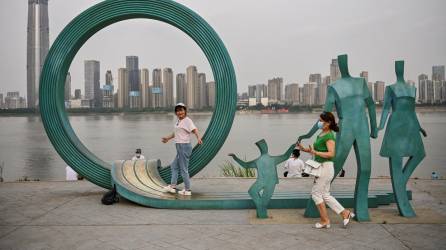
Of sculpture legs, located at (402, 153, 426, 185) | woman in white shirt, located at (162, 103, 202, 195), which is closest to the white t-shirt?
→ woman in white shirt, located at (162, 103, 202, 195)

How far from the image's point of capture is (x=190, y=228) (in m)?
6.02

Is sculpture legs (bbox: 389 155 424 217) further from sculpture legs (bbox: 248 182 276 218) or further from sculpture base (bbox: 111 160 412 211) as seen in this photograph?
sculpture legs (bbox: 248 182 276 218)

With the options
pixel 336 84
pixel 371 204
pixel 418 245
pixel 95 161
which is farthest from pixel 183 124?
pixel 418 245

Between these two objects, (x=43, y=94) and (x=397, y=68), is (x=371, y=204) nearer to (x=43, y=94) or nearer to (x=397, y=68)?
(x=397, y=68)

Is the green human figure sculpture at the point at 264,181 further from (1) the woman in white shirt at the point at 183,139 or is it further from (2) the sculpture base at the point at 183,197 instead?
(1) the woman in white shirt at the point at 183,139

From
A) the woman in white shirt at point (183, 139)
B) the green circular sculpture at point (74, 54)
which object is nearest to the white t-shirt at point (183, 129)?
the woman in white shirt at point (183, 139)

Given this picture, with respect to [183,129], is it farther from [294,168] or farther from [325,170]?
[294,168]

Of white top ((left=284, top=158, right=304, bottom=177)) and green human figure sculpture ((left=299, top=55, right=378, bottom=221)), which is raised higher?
green human figure sculpture ((left=299, top=55, right=378, bottom=221))

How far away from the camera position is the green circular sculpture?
7.96 meters

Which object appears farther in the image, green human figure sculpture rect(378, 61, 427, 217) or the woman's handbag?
green human figure sculpture rect(378, 61, 427, 217)

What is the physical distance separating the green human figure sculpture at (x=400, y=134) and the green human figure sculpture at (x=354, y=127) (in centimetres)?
33

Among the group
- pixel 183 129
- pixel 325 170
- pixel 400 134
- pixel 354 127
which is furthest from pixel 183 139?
pixel 400 134

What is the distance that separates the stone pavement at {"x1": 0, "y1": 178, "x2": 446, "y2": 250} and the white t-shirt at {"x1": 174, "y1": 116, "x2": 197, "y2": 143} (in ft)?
3.94

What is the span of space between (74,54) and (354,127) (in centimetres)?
519
